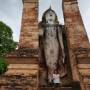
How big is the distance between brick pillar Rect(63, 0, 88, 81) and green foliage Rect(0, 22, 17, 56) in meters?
10.2

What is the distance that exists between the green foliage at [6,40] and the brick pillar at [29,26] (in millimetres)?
9866

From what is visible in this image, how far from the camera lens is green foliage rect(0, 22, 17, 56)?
786 inches

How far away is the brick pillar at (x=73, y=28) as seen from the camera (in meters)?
8.78

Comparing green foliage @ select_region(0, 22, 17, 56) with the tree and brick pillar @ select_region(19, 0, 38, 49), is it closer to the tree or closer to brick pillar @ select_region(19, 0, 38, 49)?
the tree

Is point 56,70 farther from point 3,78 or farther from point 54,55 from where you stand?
point 3,78

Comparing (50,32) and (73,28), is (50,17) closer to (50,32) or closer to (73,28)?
(50,32)

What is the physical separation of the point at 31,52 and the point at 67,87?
172 centimetres

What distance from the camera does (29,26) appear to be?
370 inches

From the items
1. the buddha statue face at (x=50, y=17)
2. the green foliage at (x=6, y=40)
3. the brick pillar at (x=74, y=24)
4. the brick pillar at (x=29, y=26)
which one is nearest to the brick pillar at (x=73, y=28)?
the brick pillar at (x=74, y=24)

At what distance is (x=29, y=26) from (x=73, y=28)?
1570 mm

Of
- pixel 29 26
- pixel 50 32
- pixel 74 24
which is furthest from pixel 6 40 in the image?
pixel 74 24

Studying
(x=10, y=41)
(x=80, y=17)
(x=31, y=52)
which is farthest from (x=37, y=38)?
(x=10, y=41)

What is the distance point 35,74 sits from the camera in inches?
306

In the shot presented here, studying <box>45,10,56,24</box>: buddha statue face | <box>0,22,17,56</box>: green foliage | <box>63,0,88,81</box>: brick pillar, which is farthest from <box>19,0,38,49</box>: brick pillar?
<box>0,22,17,56</box>: green foliage
